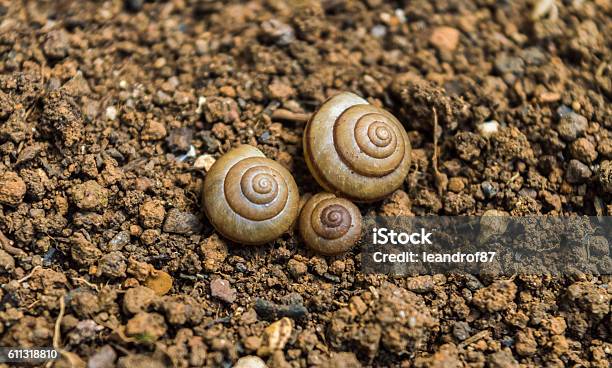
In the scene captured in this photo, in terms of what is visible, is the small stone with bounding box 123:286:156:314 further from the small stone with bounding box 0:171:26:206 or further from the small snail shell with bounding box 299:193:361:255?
the small snail shell with bounding box 299:193:361:255

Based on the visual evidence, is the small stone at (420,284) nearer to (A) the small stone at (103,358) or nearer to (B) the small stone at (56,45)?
(A) the small stone at (103,358)

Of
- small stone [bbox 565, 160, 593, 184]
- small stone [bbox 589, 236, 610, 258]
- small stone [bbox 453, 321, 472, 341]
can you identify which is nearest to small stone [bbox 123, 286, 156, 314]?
small stone [bbox 453, 321, 472, 341]

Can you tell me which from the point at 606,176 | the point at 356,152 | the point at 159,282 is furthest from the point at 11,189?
the point at 606,176

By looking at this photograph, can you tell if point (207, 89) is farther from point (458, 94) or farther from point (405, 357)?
point (405, 357)

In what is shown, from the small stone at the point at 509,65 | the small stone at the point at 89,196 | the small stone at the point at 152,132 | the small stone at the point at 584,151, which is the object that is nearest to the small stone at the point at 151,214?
the small stone at the point at 89,196

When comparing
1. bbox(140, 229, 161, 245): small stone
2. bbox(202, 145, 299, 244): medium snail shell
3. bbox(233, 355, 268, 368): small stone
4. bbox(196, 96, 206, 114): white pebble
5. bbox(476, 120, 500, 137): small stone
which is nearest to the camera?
bbox(233, 355, 268, 368): small stone

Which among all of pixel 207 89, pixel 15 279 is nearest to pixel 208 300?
pixel 15 279
